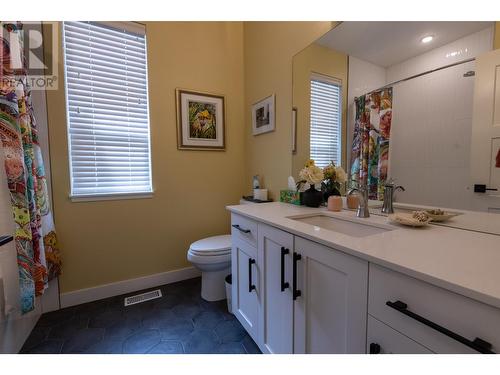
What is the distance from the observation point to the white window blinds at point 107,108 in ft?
5.77

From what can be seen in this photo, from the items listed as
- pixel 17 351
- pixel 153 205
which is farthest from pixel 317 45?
pixel 17 351

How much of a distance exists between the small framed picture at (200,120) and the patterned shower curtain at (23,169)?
1023 mm

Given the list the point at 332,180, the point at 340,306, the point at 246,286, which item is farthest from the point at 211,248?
the point at 340,306

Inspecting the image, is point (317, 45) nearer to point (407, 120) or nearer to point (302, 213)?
point (407, 120)

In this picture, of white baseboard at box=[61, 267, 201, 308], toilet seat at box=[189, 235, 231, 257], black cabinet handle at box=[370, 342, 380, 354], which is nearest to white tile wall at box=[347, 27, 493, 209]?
black cabinet handle at box=[370, 342, 380, 354]

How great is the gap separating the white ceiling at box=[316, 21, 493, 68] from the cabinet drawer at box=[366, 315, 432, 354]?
3.79 ft

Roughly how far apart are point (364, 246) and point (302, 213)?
1.95 feet

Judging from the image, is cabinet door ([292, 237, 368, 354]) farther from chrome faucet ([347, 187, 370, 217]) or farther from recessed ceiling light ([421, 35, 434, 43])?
recessed ceiling light ([421, 35, 434, 43])

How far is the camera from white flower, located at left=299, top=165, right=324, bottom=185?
1457 mm

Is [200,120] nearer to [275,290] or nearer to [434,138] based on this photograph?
[275,290]

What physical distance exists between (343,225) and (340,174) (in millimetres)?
368

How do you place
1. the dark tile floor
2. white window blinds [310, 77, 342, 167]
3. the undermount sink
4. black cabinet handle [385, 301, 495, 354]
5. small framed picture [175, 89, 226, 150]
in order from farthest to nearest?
small framed picture [175, 89, 226, 150] < white window blinds [310, 77, 342, 167] < the dark tile floor < the undermount sink < black cabinet handle [385, 301, 495, 354]

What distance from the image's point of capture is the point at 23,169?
1286 mm

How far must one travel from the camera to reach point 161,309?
1.77 metres
